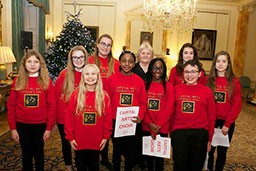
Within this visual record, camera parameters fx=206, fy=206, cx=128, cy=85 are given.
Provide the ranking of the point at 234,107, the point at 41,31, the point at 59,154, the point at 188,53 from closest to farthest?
the point at 234,107
the point at 188,53
the point at 59,154
the point at 41,31

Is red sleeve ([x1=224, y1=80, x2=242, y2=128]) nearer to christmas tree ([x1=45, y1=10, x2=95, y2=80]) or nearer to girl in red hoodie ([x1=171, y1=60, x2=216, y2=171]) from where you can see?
girl in red hoodie ([x1=171, y1=60, x2=216, y2=171])

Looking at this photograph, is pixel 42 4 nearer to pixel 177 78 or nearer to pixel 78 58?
pixel 78 58

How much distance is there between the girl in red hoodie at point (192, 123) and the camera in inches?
86.3

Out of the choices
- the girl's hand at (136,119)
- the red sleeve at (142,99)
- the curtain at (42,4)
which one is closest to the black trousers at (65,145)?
the girl's hand at (136,119)

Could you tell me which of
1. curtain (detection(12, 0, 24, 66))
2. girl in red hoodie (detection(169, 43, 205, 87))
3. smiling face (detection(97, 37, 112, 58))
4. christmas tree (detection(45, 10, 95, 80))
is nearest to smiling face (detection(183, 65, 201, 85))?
girl in red hoodie (detection(169, 43, 205, 87))

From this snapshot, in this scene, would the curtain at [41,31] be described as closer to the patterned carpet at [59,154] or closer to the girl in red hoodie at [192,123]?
the patterned carpet at [59,154]

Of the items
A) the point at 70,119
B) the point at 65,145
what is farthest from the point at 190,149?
the point at 65,145

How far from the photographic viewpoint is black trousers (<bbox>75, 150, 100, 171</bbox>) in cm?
216

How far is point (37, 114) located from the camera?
2.28 metres

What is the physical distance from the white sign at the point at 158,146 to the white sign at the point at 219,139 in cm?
61

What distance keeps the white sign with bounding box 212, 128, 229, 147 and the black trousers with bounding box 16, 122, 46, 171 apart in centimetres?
202

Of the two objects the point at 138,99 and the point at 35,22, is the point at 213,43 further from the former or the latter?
the point at 138,99

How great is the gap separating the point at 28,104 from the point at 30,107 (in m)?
0.04

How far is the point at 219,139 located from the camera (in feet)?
8.16
